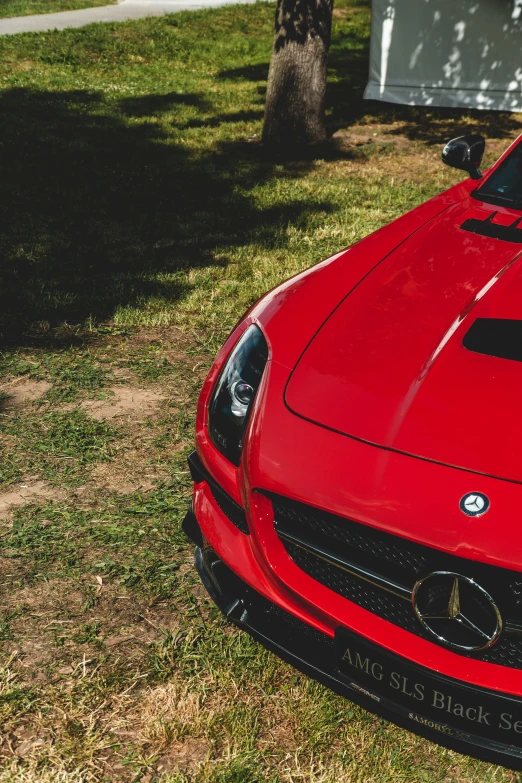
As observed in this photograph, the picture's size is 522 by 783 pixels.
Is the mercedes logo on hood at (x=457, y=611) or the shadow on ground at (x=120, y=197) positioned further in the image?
the shadow on ground at (x=120, y=197)

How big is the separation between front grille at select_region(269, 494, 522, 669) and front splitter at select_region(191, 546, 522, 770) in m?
0.09

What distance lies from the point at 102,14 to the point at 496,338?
61.4ft

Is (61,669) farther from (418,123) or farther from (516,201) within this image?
(418,123)

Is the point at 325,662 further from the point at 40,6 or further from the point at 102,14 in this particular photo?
the point at 40,6

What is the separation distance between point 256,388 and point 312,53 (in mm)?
6918

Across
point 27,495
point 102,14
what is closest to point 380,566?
point 27,495

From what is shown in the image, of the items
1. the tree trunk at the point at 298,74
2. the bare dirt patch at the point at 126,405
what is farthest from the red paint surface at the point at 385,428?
the tree trunk at the point at 298,74

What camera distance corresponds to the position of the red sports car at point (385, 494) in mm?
1759

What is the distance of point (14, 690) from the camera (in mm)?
2377

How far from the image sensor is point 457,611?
1748 millimetres

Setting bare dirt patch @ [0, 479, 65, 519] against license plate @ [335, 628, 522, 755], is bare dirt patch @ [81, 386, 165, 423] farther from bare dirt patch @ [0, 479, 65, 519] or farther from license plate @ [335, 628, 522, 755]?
license plate @ [335, 628, 522, 755]

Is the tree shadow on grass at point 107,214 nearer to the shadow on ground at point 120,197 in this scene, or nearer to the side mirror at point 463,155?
the shadow on ground at point 120,197

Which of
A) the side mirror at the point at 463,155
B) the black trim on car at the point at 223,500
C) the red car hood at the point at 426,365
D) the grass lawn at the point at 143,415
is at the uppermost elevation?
the side mirror at the point at 463,155

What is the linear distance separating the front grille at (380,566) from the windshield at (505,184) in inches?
67.4
